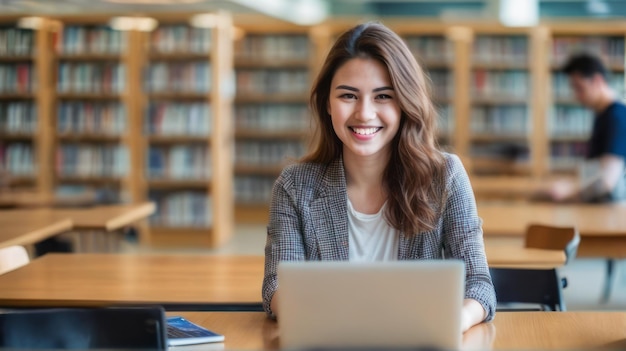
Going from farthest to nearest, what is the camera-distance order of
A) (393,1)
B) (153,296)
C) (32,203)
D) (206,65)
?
(393,1)
(206,65)
(32,203)
(153,296)

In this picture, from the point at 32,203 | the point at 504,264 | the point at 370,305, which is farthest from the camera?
the point at 32,203

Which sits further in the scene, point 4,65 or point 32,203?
point 4,65

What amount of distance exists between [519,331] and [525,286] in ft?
2.63

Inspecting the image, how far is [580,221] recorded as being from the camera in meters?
5.25

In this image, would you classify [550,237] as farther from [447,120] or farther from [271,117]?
[271,117]

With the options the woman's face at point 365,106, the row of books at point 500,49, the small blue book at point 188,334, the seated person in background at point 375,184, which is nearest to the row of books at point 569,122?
the row of books at point 500,49

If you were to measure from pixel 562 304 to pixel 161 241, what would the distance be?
714cm

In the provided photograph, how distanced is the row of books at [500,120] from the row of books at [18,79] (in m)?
Result: 4.78

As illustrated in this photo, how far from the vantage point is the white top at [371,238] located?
277 centimetres

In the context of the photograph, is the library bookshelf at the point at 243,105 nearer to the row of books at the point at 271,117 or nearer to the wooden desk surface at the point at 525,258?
the row of books at the point at 271,117

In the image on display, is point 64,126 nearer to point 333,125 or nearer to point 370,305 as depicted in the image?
point 333,125

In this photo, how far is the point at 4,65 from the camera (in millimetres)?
10234

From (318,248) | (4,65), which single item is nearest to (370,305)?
(318,248)

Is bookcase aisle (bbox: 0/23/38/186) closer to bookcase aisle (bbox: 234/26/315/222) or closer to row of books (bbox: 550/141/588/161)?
bookcase aisle (bbox: 234/26/315/222)
